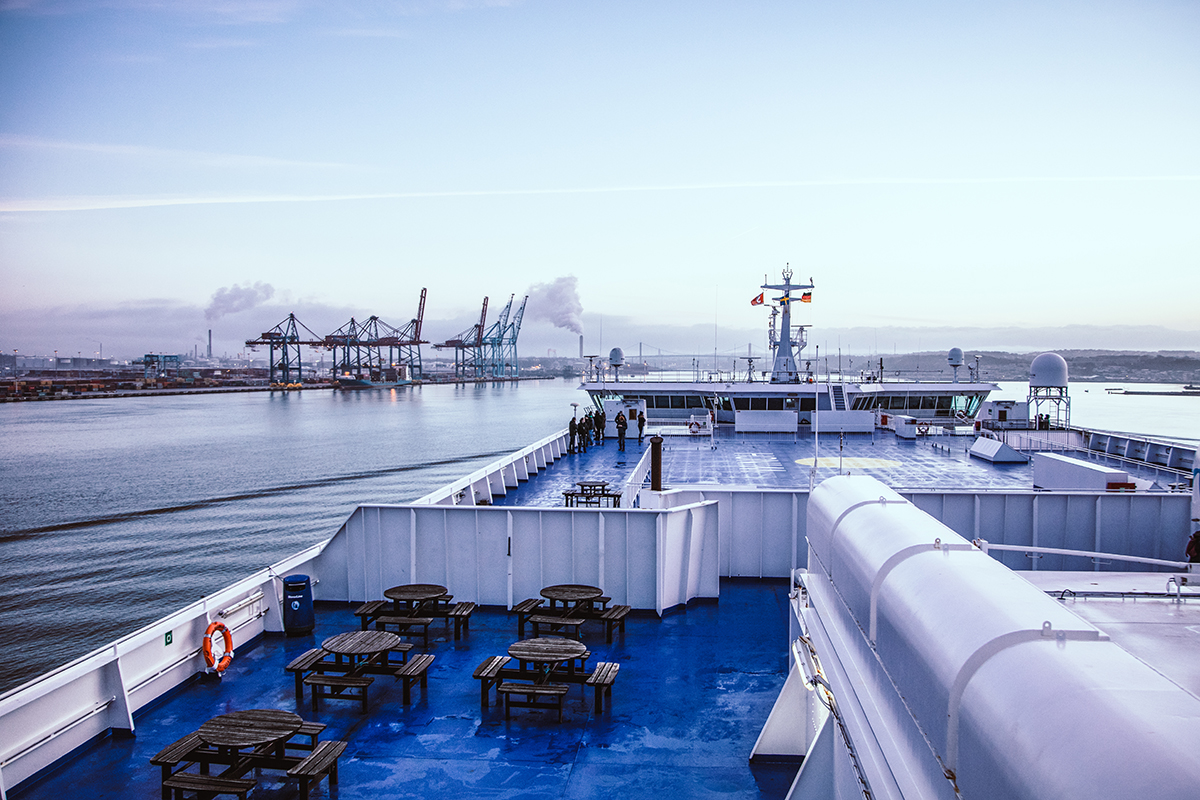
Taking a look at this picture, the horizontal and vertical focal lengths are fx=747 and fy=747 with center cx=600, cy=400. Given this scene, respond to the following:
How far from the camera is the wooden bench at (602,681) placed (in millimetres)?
7062

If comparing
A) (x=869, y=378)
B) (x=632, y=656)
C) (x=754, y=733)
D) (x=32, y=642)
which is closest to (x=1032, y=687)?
(x=754, y=733)

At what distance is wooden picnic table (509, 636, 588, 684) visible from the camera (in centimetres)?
709

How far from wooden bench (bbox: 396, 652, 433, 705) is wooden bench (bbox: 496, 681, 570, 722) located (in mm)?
801

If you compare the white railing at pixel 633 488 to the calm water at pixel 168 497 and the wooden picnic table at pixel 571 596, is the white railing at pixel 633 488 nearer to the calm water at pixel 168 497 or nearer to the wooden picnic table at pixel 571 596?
the wooden picnic table at pixel 571 596

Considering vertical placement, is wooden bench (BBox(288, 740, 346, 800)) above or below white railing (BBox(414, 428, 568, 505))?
below

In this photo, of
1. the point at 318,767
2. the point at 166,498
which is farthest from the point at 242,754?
the point at 166,498

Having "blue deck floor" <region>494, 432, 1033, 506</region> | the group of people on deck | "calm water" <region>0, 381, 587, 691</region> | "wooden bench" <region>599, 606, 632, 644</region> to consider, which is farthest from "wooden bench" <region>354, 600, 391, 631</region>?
the group of people on deck

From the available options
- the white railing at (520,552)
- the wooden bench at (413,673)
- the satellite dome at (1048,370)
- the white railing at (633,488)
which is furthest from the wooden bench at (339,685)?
the satellite dome at (1048,370)

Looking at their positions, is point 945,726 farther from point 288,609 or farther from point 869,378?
point 869,378

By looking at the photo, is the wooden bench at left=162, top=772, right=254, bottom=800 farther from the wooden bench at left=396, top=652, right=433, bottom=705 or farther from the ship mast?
the ship mast

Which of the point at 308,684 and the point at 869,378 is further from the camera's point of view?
the point at 869,378

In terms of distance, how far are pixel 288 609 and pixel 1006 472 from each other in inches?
712

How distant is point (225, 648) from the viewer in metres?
8.05

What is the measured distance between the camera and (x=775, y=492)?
10891 millimetres
